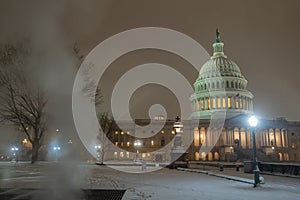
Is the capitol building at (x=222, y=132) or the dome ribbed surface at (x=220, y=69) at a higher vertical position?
the dome ribbed surface at (x=220, y=69)

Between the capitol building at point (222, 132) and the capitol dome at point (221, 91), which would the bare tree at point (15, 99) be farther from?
the capitol dome at point (221, 91)

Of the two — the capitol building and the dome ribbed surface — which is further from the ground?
the dome ribbed surface

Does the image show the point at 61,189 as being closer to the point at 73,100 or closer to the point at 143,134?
the point at 73,100

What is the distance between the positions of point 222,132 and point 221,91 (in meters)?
22.3

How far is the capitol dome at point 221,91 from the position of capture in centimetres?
11550

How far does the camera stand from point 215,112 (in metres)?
112

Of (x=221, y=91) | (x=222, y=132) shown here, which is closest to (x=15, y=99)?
(x=222, y=132)

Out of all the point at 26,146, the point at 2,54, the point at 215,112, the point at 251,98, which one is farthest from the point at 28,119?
the point at 251,98

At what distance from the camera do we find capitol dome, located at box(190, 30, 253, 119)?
116 m

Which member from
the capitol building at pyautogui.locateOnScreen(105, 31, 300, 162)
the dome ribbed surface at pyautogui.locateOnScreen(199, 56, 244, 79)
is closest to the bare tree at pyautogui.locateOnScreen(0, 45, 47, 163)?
the capitol building at pyautogui.locateOnScreen(105, 31, 300, 162)

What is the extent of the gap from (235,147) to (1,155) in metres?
67.4

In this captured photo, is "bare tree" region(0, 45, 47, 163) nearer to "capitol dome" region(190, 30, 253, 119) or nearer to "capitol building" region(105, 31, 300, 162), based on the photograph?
A: "capitol building" region(105, 31, 300, 162)

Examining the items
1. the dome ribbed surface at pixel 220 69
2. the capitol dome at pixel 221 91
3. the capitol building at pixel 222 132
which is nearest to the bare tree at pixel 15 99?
the capitol building at pixel 222 132

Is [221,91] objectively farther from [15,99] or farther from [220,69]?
[15,99]
